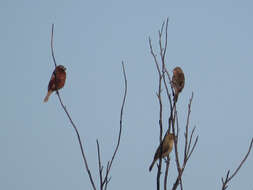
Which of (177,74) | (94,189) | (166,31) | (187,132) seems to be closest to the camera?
(94,189)

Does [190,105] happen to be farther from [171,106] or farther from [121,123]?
[121,123]

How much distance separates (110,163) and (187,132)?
22.6 inches

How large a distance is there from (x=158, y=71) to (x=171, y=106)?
0.96ft

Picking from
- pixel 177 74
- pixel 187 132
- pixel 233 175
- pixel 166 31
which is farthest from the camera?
pixel 177 74

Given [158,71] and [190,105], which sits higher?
[158,71]

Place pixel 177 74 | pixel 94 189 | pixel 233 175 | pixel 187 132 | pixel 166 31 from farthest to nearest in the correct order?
1. pixel 177 74
2. pixel 166 31
3. pixel 187 132
4. pixel 233 175
5. pixel 94 189

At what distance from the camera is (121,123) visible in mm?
3055

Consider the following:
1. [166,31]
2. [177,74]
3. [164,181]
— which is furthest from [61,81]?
[164,181]

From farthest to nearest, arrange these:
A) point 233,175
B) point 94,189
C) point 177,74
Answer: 1. point 177,74
2. point 233,175
3. point 94,189

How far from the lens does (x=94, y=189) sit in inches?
109

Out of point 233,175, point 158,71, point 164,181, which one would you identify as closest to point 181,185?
point 164,181

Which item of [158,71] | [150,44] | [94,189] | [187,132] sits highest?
[150,44]

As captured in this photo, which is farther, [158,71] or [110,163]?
[158,71]

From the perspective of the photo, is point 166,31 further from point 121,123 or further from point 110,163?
point 110,163
